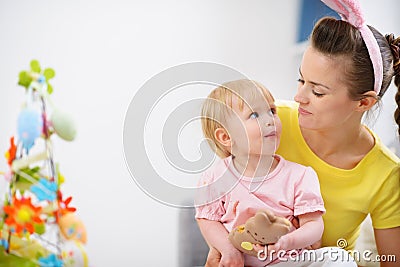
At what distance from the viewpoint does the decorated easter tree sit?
3.42 ft

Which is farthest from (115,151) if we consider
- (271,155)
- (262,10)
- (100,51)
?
(262,10)

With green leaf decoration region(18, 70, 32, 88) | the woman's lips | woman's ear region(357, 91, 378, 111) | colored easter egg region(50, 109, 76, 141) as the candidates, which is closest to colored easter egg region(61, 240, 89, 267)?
colored easter egg region(50, 109, 76, 141)

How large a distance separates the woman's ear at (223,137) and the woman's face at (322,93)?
22 cm

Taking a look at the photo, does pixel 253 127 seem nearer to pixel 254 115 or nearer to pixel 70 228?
pixel 254 115

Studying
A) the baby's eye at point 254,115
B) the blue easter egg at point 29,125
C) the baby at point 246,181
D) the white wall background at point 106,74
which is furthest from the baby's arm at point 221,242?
the blue easter egg at point 29,125

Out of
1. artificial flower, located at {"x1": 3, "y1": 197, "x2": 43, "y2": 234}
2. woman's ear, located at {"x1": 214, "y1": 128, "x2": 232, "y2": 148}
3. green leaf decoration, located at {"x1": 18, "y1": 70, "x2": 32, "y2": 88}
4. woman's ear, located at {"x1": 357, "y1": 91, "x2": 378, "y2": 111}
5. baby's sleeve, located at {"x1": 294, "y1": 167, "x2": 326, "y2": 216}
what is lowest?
baby's sleeve, located at {"x1": 294, "y1": 167, "x2": 326, "y2": 216}

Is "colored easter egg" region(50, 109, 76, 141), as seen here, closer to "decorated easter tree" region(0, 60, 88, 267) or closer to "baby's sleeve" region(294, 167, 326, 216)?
"decorated easter tree" region(0, 60, 88, 267)

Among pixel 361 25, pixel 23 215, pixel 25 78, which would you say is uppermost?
pixel 361 25

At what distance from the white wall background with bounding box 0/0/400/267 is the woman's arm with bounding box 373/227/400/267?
541mm

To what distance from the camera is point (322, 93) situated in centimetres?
143

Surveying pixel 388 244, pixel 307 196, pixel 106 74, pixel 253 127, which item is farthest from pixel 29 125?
pixel 388 244

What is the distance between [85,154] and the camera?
142 centimetres

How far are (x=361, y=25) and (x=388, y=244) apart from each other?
58cm

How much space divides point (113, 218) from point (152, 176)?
161mm
